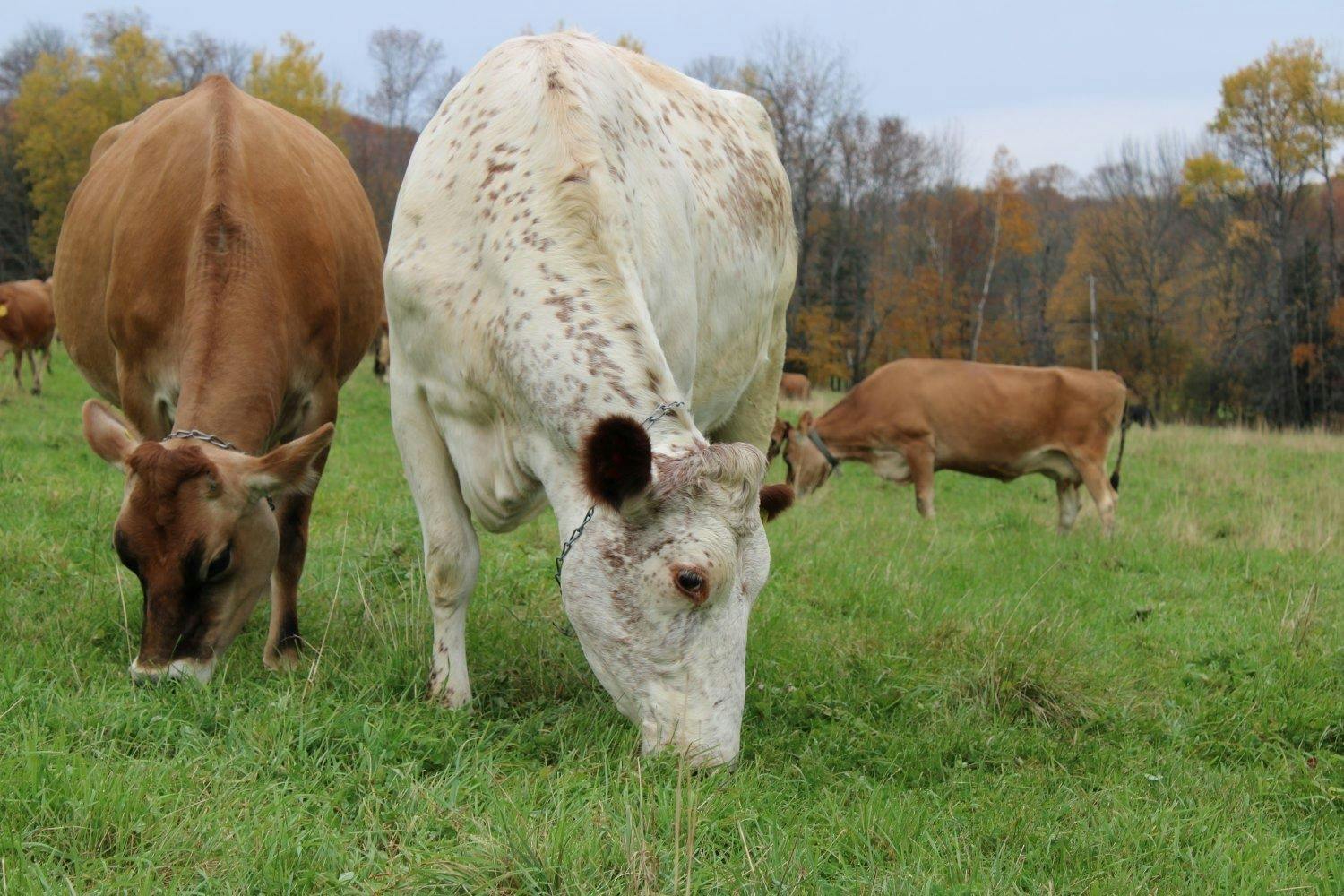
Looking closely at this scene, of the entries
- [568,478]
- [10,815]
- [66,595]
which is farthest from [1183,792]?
[66,595]

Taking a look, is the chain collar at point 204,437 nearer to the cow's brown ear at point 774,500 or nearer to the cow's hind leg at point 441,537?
the cow's hind leg at point 441,537

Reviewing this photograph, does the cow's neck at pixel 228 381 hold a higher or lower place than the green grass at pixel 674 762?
higher

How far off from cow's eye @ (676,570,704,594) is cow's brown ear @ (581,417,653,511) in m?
0.26

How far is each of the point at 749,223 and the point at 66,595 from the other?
11.5ft

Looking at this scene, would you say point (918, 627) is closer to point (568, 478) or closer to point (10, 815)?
point (568, 478)

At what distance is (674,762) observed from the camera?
328 centimetres

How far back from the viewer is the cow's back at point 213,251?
14.3 feet

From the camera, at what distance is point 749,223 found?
5.32 metres

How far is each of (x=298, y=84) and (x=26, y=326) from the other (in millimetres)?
40243

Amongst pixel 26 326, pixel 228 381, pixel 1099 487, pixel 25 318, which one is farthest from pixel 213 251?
pixel 25 318

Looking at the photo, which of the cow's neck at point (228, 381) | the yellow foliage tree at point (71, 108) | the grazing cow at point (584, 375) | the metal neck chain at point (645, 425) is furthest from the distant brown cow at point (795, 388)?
the metal neck chain at point (645, 425)

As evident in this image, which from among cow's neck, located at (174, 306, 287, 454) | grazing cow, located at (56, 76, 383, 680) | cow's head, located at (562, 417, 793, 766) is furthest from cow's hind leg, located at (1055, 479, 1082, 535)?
cow's neck, located at (174, 306, 287, 454)

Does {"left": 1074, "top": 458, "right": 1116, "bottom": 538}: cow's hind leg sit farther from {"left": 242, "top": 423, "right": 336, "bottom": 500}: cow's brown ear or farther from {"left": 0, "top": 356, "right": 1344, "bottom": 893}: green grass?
{"left": 242, "top": 423, "right": 336, "bottom": 500}: cow's brown ear

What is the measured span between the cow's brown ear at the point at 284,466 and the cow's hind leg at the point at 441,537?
0.30 m
